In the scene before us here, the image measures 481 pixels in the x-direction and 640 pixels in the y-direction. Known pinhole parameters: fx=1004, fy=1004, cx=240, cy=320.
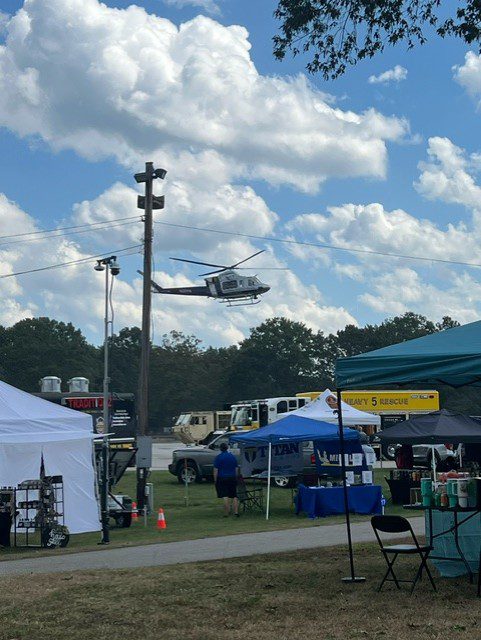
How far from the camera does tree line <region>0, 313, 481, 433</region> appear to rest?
112 metres

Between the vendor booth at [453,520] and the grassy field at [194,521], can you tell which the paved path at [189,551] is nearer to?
the grassy field at [194,521]

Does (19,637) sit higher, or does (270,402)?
(270,402)

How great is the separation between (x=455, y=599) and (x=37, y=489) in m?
9.21

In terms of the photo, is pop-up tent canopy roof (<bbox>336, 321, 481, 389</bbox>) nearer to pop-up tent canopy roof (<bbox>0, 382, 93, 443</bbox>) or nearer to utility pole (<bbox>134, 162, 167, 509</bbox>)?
pop-up tent canopy roof (<bbox>0, 382, 93, 443</bbox>)

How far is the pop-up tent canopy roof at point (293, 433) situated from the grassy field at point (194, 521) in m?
1.64

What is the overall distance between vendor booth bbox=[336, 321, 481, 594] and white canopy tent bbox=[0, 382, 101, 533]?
787 cm

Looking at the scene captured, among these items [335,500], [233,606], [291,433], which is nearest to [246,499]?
[291,433]

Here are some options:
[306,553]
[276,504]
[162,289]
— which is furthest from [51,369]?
[306,553]

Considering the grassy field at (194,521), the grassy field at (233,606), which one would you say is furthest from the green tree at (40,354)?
the grassy field at (233,606)

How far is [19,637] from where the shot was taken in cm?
852

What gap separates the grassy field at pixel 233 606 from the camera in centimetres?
849

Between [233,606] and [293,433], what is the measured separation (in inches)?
476

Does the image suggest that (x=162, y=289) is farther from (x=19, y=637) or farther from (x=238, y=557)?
(x=19, y=637)

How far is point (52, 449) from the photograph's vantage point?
1823 centimetres
